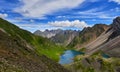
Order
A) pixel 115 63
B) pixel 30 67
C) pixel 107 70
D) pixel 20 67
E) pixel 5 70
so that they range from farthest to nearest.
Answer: pixel 115 63 → pixel 107 70 → pixel 30 67 → pixel 20 67 → pixel 5 70

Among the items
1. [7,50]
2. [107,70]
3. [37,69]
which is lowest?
[107,70]

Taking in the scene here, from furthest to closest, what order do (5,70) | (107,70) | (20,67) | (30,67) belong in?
(107,70) < (30,67) < (20,67) < (5,70)

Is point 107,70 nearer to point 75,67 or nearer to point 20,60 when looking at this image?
point 75,67

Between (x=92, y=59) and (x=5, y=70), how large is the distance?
239ft

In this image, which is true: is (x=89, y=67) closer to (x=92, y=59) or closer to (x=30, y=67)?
(x=92, y=59)

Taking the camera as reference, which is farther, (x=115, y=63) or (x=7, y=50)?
(x=115, y=63)

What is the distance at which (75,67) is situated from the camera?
4026 inches

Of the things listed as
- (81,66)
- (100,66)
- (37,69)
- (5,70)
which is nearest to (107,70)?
(100,66)

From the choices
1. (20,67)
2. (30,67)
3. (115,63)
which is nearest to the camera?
(20,67)

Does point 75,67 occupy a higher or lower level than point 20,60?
lower

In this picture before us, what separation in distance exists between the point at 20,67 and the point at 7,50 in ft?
19.3

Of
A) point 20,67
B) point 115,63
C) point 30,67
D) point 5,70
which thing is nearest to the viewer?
point 5,70

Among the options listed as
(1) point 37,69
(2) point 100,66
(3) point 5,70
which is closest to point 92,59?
(2) point 100,66

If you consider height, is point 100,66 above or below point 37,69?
below
